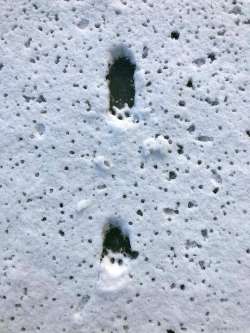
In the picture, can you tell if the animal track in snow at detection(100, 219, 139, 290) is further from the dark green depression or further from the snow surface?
the dark green depression

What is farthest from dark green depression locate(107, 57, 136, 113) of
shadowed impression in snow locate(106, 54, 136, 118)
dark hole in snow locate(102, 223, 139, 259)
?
dark hole in snow locate(102, 223, 139, 259)

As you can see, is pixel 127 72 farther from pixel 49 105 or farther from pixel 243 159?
pixel 243 159

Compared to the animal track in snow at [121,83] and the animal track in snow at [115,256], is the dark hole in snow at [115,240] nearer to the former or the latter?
the animal track in snow at [115,256]

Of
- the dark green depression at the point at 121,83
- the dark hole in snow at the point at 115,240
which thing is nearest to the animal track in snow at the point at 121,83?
the dark green depression at the point at 121,83

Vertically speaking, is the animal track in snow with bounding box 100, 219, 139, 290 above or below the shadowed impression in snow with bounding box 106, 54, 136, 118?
below

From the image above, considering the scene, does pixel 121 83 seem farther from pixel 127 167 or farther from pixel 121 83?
pixel 127 167
